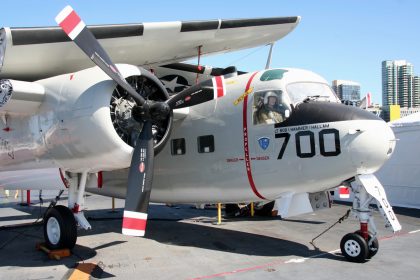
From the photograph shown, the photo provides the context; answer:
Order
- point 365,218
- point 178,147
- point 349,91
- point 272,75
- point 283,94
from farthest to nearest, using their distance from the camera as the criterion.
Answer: point 349,91
point 178,147
point 272,75
point 283,94
point 365,218

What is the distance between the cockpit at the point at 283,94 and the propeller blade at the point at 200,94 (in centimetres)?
80

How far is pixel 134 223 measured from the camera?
26.3 ft

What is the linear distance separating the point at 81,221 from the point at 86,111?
2.60 meters

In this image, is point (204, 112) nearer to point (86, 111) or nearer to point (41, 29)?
point (86, 111)

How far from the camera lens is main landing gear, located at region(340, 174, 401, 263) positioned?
8070mm

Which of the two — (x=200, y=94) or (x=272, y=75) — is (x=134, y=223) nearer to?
(x=200, y=94)

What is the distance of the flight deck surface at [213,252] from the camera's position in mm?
7594

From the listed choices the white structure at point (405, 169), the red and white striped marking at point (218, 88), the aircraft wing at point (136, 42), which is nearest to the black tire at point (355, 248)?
the red and white striped marking at point (218, 88)

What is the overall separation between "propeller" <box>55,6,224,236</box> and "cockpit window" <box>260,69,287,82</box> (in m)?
2.15

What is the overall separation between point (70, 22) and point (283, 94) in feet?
14.5

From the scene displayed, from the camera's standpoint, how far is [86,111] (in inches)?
324

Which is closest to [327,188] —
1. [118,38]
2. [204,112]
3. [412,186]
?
[204,112]

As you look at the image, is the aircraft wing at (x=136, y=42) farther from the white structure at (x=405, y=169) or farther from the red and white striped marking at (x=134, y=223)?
the white structure at (x=405, y=169)

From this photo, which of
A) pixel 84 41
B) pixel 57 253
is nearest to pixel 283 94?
pixel 84 41
